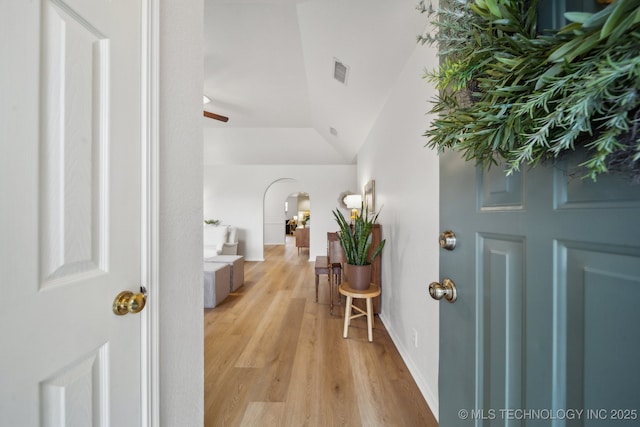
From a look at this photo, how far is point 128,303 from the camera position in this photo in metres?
0.71

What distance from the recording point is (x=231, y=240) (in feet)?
20.2

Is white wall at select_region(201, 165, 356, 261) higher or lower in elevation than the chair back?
higher

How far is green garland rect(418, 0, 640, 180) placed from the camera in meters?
0.32

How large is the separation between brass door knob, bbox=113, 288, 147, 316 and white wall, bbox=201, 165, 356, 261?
5791 millimetres

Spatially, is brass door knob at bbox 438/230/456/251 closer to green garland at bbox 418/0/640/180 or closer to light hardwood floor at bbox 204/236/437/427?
green garland at bbox 418/0/640/180

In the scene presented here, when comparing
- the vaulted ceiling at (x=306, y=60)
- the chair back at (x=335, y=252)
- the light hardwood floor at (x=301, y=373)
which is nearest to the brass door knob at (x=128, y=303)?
the light hardwood floor at (x=301, y=373)

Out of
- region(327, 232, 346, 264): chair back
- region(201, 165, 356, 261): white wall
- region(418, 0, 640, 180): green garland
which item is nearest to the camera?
region(418, 0, 640, 180): green garland

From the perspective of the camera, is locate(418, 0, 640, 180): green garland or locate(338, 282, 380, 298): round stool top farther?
locate(338, 282, 380, 298): round stool top

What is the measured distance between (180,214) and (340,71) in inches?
91.6

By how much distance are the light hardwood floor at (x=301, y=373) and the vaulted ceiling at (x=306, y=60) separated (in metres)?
2.47

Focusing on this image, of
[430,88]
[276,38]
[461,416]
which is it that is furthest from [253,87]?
[461,416]

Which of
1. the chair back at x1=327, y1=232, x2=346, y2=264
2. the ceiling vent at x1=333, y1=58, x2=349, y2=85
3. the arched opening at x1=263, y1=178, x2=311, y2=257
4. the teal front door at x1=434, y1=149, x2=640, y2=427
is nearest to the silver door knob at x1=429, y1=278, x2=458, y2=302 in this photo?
the teal front door at x1=434, y1=149, x2=640, y2=427

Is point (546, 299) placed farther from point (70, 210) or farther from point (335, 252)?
point (335, 252)

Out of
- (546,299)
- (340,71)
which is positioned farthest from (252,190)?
(546,299)
